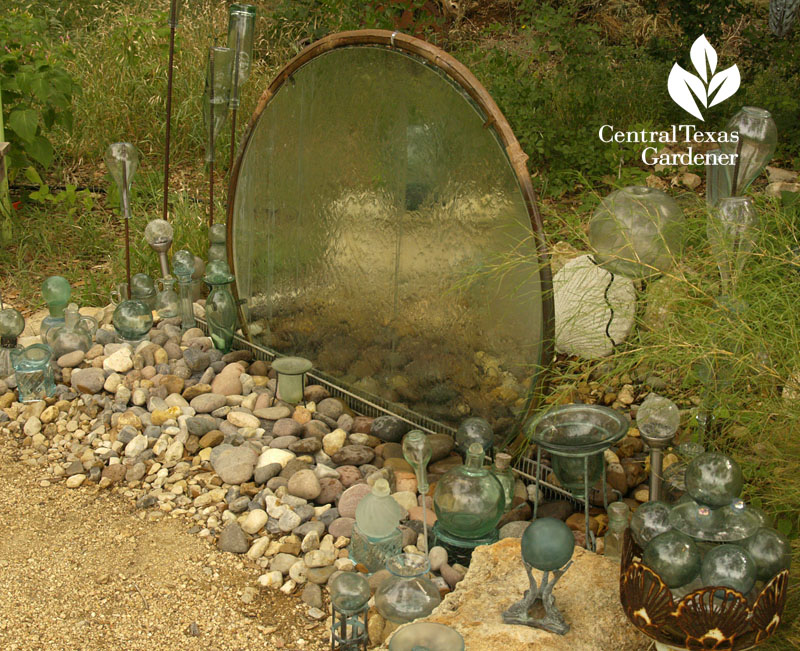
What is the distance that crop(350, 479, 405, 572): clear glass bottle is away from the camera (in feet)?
8.80

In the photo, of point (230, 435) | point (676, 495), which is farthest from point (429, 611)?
point (230, 435)

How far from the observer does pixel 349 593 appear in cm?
226

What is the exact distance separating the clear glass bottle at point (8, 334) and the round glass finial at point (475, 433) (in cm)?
195

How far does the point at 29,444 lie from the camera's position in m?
3.55

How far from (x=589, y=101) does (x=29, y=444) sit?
3903mm

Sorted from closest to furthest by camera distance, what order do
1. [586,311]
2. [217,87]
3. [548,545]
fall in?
[548,545] → [586,311] → [217,87]

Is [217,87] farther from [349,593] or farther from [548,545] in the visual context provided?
[548,545]

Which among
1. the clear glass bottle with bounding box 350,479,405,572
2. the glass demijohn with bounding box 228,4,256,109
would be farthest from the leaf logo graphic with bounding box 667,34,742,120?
the clear glass bottle with bounding box 350,479,405,572

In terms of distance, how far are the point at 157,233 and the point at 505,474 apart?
209 centimetres

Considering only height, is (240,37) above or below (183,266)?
above

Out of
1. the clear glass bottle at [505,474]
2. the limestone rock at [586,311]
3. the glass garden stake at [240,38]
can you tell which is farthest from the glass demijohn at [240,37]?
the clear glass bottle at [505,474]

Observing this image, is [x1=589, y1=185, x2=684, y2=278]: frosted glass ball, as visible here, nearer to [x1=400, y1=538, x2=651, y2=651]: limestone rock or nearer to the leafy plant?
[x1=400, y1=538, x2=651, y2=651]: limestone rock

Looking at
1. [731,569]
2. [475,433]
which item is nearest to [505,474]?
[475,433]

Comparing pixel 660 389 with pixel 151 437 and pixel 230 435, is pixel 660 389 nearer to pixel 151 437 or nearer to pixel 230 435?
pixel 230 435
